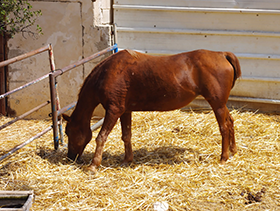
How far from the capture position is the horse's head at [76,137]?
476 centimetres

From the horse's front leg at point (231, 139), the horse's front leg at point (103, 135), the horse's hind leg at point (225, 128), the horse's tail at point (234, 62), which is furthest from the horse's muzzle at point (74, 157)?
the horse's tail at point (234, 62)

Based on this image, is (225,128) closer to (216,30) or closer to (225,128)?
(225,128)

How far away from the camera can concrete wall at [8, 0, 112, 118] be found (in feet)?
21.7

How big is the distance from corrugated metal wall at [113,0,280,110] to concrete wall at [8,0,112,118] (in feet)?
1.69

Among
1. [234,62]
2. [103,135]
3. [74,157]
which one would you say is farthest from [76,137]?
[234,62]

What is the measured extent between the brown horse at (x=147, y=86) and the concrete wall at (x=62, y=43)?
208 centimetres

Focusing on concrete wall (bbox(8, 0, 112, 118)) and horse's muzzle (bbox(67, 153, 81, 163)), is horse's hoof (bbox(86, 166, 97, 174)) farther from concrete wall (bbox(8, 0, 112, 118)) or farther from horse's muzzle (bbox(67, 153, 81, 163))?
concrete wall (bbox(8, 0, 112, 118))

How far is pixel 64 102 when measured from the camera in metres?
6.84

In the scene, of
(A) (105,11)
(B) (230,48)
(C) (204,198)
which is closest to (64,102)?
(A) (105,11)

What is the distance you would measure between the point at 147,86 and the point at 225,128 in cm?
121

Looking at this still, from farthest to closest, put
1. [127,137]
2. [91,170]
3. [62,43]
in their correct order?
1. [62,43]
2. [127,137]
3. [91,170]

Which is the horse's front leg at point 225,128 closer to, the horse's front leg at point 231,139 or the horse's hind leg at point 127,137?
the horse's front leg at point 231,139

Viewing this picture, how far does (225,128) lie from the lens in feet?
15.6

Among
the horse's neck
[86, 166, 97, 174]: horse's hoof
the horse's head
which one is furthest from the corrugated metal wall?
[86, 166, 97, 174]: horse's hoof
